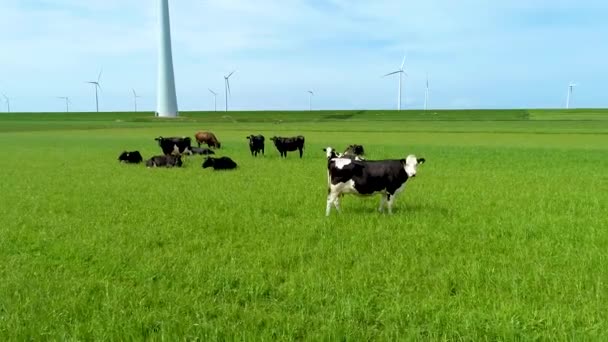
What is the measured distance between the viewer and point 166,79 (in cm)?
13225

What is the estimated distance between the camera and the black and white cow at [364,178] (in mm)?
10375

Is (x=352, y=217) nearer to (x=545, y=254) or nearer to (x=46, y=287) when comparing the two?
(x=545, y=254)

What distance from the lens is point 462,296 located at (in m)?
5.82

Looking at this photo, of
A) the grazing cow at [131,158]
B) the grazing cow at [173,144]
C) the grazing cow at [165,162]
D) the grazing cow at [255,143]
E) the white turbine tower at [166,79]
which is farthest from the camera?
the white turbine tower at [166,79]

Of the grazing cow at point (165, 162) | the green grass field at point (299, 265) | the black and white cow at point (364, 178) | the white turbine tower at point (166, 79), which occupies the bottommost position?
the green grass field at point (299, 265)

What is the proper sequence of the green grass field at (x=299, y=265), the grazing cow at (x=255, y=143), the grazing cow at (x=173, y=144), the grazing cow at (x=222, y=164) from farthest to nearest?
the grazing cow at (x=255, y=143) < the grazing cow at (x=173, y=144) < the grazing cow at (x=222, y=164) < the green grass field at (x=299, y=265)

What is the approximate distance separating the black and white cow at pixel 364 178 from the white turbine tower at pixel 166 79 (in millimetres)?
122826

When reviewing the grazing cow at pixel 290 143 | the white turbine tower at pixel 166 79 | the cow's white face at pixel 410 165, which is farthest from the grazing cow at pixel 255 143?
the white turbine tower at pixel 166 79

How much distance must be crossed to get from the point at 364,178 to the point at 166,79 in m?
131

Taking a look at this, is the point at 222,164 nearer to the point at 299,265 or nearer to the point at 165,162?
the point at 165,162

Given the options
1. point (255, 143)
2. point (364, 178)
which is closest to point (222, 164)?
point (255, 143)

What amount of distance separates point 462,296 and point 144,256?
481cm

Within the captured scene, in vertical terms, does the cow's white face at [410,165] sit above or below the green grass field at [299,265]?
above

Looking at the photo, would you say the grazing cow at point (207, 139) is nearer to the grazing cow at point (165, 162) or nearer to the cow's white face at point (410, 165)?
the grazing cow at point (165, 162)
